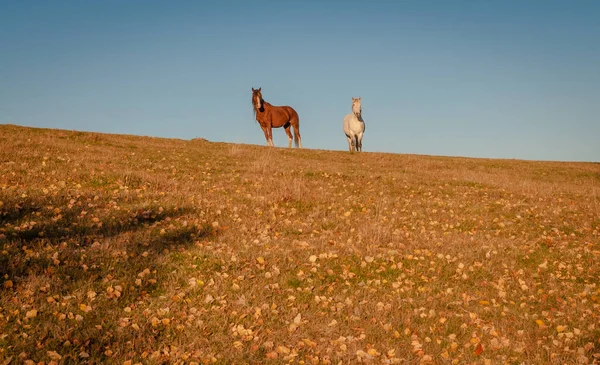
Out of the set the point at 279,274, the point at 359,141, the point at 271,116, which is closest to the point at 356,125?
the point at 359,141

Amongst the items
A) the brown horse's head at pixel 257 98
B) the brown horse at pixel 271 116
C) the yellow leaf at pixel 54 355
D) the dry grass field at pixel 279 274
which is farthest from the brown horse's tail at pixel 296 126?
the yellow leaf at pixel 54 355

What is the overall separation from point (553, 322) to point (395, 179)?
1482cm

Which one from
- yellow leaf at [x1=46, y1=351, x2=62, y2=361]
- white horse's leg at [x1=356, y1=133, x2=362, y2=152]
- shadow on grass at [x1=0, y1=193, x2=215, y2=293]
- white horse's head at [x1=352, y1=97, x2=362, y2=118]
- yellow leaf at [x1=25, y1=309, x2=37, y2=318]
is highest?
white horse's head at [x1=352, y1=97, x2=362, y2=118]

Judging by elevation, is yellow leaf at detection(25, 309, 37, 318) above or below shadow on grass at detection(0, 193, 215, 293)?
below

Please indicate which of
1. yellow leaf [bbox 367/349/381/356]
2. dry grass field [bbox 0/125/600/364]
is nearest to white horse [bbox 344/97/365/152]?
dry grass field [bbox 0/125/600/364]

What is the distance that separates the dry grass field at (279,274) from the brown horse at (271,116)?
63.3ft

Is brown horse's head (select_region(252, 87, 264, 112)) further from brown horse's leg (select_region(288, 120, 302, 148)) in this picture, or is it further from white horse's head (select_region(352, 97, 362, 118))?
white horse's head (select_region(352, 97, 362, 118))

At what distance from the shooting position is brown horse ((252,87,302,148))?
37.7 metres

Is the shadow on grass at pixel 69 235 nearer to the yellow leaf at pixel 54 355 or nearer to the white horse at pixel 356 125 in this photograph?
the yellow leaf at pixel 54 355

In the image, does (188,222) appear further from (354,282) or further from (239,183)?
(239,183)

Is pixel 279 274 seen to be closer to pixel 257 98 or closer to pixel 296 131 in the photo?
pixel 257 98

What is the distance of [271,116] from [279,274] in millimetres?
29738

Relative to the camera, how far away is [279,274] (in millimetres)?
10039

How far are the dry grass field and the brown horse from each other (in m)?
19.3
